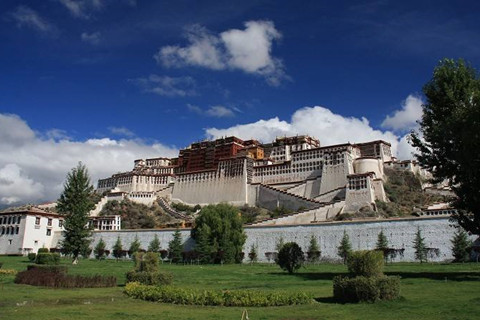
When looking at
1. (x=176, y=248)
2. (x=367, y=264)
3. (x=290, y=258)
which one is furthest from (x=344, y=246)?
(x=367, y=264)

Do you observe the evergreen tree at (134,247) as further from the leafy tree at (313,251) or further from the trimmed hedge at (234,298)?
the trimmed hedge at (234,298)

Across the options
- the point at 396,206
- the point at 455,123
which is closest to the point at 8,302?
Result: the point at 455,123

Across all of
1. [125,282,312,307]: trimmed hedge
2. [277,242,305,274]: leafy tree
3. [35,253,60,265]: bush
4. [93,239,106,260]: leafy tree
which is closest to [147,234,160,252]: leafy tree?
[93,239,106,260]: leafy tree

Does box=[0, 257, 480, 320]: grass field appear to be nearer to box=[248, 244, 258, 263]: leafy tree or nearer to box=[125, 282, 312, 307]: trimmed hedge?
box=[125, 282, 312, 307]: trimmed hedge

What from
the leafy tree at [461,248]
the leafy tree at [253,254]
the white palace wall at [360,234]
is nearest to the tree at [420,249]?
the white palace wall at [360,234]

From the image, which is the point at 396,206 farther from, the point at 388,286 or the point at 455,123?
the point at 388,286

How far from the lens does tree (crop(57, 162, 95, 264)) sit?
3903cm

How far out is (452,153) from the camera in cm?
2238

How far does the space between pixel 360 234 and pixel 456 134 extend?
2011 centimetres

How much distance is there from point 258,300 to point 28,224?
50.9m

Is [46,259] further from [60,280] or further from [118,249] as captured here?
[118,249]

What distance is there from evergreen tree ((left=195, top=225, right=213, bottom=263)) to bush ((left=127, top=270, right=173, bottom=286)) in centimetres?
2356

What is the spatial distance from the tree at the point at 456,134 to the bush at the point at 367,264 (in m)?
8.10

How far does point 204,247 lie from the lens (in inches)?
1714
